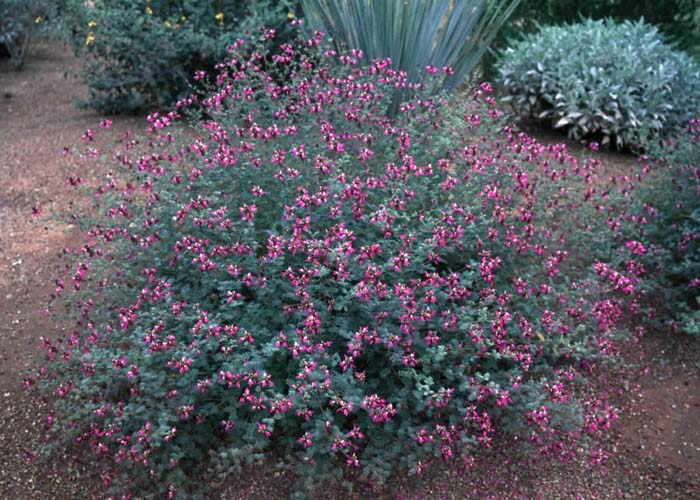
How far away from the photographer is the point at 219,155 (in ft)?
10.9

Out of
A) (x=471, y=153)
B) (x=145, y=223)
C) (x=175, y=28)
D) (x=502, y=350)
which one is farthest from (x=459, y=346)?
(x=175, y=28)

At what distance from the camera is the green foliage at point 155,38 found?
6668mm

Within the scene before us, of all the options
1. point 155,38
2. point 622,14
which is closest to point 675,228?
point 622,14

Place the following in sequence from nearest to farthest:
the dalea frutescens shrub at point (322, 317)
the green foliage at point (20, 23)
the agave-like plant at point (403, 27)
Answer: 1. the dalea frutescens shrub at point (322, 317)
2. the agave-like plant at point (403, 27)
3. the green foliage at point (20, 23)

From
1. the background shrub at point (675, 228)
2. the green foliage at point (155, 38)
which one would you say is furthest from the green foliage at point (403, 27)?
the background shrub at point (675, 228)

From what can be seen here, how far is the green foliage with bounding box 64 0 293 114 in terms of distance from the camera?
6668 mm

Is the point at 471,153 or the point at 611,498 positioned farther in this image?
the point at 471,153

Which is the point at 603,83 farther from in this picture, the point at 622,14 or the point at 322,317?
the point at 322,317

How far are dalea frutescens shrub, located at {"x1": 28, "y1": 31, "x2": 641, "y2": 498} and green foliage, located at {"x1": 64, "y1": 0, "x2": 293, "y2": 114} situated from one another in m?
3.11

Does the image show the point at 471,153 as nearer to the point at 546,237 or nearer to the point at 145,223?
the point at 546,237

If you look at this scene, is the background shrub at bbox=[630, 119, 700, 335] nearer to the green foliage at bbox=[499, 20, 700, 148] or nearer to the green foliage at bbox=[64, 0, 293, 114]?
the green foliage at bbox=[499, 20, 700, 148]

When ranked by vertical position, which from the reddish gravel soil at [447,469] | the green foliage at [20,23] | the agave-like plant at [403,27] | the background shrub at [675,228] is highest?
the agave-like plant at [403,27]

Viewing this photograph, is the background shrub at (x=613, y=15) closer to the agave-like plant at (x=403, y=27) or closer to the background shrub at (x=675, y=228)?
the agave-like plant at (x=403, y=27)

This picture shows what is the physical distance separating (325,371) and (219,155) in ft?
3.70
